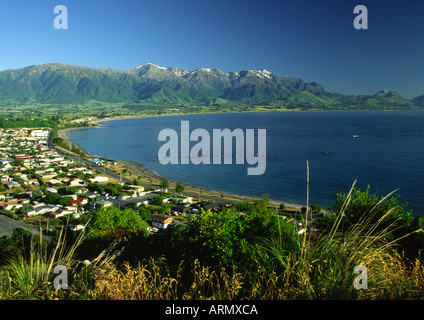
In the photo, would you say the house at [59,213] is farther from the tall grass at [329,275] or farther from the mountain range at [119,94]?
the mountain range at [119,94]

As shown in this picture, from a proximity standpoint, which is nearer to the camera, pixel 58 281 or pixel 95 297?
pixel 95 297

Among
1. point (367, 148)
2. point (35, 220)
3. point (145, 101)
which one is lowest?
point (35, 220)

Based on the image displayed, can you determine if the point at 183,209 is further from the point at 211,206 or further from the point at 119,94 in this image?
the point at 119,94

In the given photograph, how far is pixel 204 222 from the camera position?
4617 millimetres

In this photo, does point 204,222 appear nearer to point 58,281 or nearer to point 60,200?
point 58,281

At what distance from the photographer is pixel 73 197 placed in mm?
16484

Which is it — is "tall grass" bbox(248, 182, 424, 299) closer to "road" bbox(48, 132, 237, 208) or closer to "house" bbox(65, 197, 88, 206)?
"road" bbox(48, 132, 237, 208)

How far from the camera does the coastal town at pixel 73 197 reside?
42.6ft

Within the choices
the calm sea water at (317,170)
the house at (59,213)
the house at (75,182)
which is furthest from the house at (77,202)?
the calm sea water at (317,170)

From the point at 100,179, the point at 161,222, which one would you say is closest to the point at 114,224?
the point at 161,222

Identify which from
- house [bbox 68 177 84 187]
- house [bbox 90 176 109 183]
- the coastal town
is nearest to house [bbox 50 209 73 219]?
the coastal town
